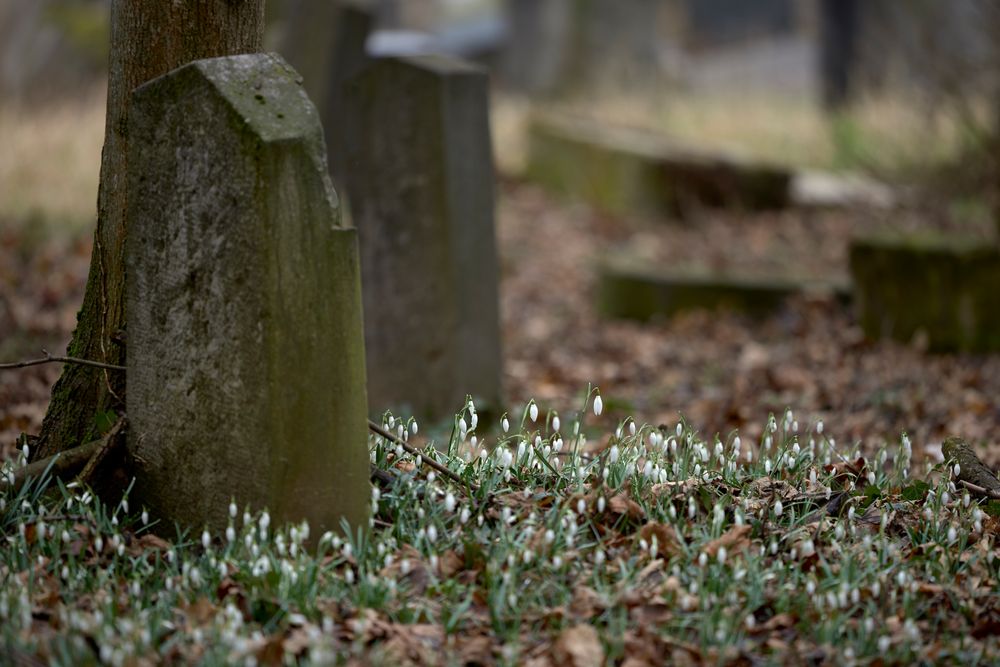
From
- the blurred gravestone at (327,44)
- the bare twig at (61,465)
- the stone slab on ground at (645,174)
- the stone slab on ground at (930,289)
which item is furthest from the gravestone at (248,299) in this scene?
the stone slab on ground at (645,174)

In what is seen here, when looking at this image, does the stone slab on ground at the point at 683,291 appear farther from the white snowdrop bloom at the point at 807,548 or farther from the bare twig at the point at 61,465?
the bare twig at the point at 61,465

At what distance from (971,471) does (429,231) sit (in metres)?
3.33

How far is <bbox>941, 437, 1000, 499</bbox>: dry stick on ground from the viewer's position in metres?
3.96

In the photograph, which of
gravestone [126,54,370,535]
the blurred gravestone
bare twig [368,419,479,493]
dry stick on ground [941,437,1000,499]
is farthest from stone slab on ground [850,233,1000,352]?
gravestone [126,54,370,535]

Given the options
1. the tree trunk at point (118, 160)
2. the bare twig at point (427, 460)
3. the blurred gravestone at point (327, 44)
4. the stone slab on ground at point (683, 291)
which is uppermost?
the blurred gravestone at point (327, 44)

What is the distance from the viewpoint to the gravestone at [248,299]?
3354 mm

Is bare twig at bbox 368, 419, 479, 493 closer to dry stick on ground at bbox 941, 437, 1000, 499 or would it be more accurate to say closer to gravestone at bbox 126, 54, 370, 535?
Answer: gravestone at bbox 126, 54, 370, 535

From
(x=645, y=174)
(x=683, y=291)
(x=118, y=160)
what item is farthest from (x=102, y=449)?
(x=645, y=174)

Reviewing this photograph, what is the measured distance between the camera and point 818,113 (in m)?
16.5

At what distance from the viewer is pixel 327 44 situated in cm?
1014

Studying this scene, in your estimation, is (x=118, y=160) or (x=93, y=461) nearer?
(x=93, y=461)

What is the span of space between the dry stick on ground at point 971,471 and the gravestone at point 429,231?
2.96 metres

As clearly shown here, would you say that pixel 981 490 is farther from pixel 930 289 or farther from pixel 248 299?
pixel 930 289

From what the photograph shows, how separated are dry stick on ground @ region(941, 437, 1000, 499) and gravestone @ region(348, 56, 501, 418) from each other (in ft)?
9.70
